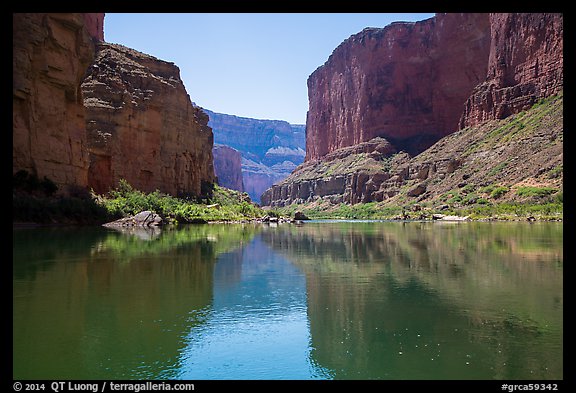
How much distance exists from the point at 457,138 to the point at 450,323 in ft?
320

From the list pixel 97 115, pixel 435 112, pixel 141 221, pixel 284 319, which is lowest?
pixel 284 319

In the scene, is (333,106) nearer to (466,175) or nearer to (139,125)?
(466,175)

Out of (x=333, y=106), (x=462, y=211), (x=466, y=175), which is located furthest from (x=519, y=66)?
(x=333, y=106)

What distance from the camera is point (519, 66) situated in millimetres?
89438

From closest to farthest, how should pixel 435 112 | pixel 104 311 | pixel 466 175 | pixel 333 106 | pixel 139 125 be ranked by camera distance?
pixel 104 311 → pixel 139 125 → pixel 466 175 → pixel 435 112 → pixel 333 106

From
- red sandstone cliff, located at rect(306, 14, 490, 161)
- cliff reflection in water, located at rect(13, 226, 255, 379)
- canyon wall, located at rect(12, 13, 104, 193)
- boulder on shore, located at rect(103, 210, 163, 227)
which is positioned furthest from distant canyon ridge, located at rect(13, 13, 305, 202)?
red sandstone cliff, located at rect(306, 14, 490, 161)

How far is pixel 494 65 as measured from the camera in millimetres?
95312

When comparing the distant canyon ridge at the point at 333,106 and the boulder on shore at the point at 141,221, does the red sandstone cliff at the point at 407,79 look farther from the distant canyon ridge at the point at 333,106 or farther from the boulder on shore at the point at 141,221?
the boulder on shore at the point at 141,221

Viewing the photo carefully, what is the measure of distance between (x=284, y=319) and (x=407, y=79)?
426 feet

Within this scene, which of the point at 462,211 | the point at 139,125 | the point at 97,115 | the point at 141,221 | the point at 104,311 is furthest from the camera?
the point at 462,211

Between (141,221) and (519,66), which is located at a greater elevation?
(519,66)

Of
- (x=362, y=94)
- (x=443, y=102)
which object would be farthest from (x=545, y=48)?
(x=362, y=94)

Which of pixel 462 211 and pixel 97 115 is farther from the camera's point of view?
pixel 462 211

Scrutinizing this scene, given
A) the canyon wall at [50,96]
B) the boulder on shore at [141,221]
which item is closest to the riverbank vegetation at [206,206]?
the boulder on shore at [141,221]
